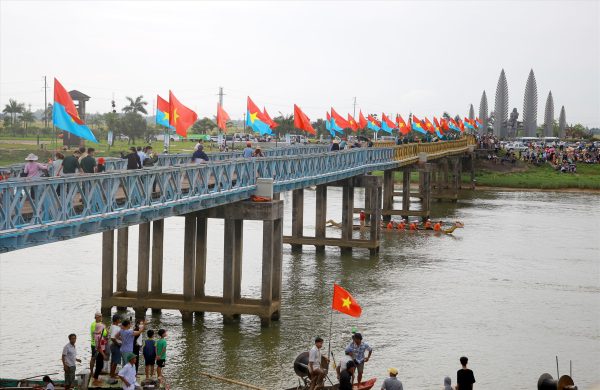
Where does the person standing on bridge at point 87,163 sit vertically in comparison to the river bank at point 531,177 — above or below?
above

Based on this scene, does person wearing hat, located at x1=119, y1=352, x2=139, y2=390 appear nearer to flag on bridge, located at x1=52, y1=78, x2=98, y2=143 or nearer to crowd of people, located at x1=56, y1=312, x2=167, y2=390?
crowd of people, located at x1=56, y1=312, x2=167, y2=390

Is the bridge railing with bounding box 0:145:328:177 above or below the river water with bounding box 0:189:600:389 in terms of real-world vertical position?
above

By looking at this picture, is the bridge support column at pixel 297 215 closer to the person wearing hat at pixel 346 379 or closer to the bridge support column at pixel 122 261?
the bridge support column at pixel 122 261

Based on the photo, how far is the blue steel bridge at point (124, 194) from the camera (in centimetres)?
2206

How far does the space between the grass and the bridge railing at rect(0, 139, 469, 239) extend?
65.7 meters

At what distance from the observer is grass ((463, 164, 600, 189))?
107375 mm

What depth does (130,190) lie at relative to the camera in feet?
88.6

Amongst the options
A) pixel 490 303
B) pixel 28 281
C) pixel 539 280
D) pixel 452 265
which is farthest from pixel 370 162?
pixel 28 281

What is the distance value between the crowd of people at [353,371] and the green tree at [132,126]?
113 m

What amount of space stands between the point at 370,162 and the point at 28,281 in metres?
21.9

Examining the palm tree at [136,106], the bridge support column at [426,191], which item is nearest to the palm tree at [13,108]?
the palm tree at [136,106]

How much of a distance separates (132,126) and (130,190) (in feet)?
370

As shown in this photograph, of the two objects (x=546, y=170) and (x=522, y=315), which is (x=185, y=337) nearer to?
(x=522, y=315)

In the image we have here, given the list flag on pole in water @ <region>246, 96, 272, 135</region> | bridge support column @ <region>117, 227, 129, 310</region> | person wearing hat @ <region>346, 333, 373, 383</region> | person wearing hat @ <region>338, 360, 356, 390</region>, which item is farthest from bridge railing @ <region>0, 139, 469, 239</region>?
person wearing hat @ <region>338, 360, 356, 390</region>
